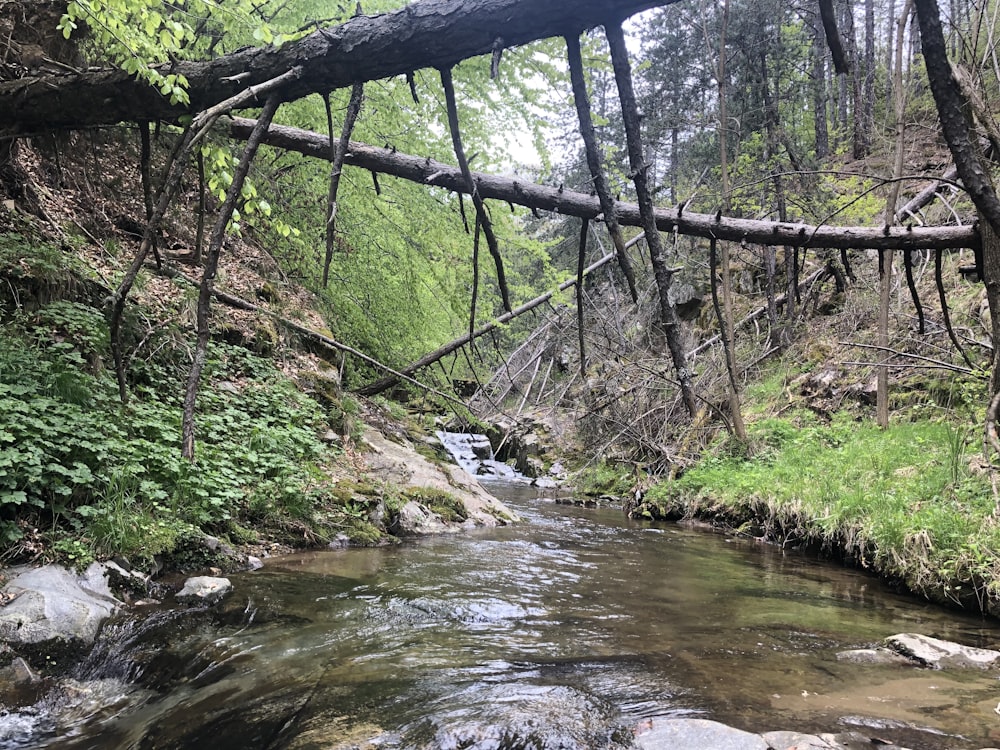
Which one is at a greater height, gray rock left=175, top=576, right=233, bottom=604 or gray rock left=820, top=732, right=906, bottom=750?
gray rock left=820, top=732, right=906, bottom=750

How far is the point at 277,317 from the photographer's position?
8.70 m

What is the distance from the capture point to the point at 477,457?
19.9 m

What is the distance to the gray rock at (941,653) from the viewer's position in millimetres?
3639

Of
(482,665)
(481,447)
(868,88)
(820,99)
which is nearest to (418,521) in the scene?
(482,665)

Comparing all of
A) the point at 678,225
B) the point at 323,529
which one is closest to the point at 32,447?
the point at 323,529

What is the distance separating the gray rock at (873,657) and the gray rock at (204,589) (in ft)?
14.2

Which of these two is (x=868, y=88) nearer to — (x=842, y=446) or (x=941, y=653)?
(x=842, y=446)

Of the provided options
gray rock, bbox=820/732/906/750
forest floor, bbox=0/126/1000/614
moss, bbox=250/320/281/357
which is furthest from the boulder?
gray rock, bbox=820/732/906/750

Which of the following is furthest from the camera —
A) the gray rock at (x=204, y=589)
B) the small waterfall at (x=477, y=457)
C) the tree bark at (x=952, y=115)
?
the small waterfall at (x=477, y=457)

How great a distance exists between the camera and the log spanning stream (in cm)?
275

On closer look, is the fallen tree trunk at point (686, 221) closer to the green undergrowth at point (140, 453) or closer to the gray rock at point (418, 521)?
the green undergrowth at point (140, 453)

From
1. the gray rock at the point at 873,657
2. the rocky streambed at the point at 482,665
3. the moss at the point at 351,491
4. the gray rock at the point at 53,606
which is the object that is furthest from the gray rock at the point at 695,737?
the moss at the point at 351,491

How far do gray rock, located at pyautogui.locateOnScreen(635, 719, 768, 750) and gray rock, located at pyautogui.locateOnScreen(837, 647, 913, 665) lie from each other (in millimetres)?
1604

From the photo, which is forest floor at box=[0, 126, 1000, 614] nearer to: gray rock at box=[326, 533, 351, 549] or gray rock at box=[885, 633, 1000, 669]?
gray rock at box=[326, 533, 351, 549]
